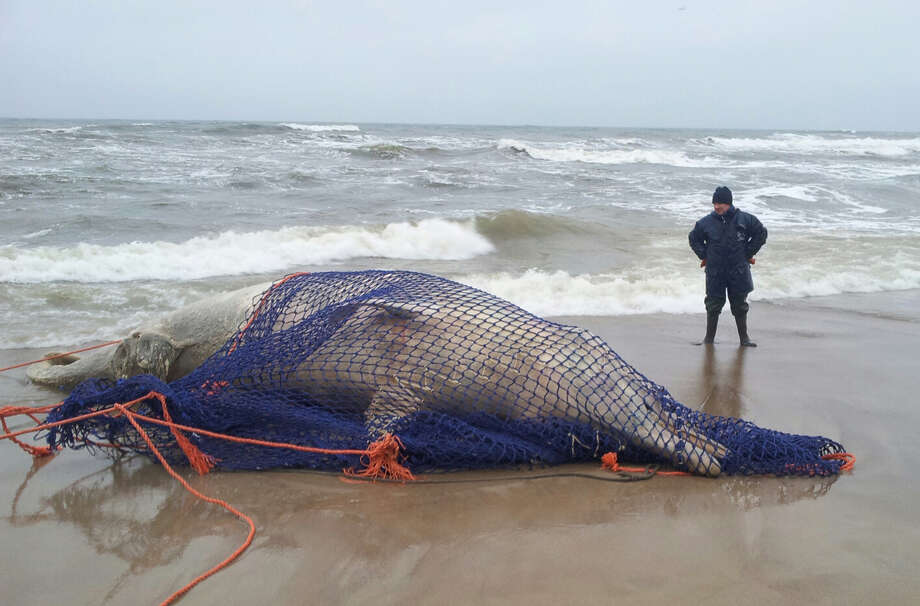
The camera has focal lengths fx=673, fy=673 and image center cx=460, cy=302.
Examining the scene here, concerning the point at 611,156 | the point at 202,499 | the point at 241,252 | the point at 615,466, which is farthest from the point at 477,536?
the point at 611,156

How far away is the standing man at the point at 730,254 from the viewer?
5.93 meters

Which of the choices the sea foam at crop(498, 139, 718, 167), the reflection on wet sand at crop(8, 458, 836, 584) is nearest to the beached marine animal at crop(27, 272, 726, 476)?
the reflection on wet sand at crop(8, 458, 836, 584)

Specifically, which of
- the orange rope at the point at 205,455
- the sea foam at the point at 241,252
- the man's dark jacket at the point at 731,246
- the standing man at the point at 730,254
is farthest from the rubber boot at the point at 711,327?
the sea foam at the point at 241,252

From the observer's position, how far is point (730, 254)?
235 inches

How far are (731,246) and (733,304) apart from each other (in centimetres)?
52

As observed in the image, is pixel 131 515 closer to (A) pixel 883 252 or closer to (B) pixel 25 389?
(B) pixel 25 389

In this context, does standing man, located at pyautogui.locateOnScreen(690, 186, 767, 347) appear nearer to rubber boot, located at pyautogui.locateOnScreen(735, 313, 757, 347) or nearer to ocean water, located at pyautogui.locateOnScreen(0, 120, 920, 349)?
rubber boot, located at pyautogui.locateOnScreen(735, 313, 757, 347)

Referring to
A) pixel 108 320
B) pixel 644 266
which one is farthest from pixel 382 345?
pixel 644 266

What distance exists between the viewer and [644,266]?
375 inches

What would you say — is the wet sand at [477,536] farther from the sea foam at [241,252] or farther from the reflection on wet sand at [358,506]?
the sea foam at [241,252]

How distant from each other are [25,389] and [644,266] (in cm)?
748

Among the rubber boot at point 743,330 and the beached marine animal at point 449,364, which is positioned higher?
the beached marine animal at point 449,364

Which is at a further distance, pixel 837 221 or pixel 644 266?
pixel 837 221

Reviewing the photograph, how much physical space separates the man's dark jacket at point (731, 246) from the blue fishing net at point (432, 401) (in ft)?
8.41
